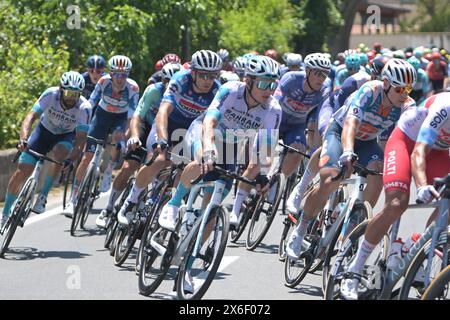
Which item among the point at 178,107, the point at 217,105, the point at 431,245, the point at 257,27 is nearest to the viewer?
the point at 431,245

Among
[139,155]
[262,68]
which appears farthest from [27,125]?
[262,68]

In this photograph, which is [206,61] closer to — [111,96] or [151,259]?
[151,259]

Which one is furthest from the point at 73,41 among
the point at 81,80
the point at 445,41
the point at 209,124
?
the point at 445,41

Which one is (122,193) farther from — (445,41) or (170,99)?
(445,41)

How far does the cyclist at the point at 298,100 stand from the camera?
12.5 meters

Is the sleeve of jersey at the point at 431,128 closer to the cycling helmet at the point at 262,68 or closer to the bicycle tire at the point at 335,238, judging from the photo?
the bicycle tire at the point at 335,238

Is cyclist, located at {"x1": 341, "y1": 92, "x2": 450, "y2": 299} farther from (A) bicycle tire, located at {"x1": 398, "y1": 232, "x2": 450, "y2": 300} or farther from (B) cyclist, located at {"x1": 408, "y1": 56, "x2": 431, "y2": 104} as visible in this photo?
(B) cyclist, located at {"x1": 408, "y1": 56, "x2": 431, "y2": 104}

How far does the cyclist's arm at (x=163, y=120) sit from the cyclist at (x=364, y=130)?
1362 millimetres

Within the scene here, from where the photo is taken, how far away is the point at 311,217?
32.0 ft

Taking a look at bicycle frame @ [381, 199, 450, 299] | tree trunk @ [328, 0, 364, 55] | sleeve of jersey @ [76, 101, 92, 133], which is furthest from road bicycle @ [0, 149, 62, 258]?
tree trunk @ [328, 0, 364, 55]

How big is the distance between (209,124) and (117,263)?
2.25 metres

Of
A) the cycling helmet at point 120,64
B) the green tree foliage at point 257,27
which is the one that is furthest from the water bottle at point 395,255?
the green tree foliage at point 257,27

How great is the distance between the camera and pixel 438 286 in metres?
6.57

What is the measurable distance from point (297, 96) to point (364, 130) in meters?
3.27
